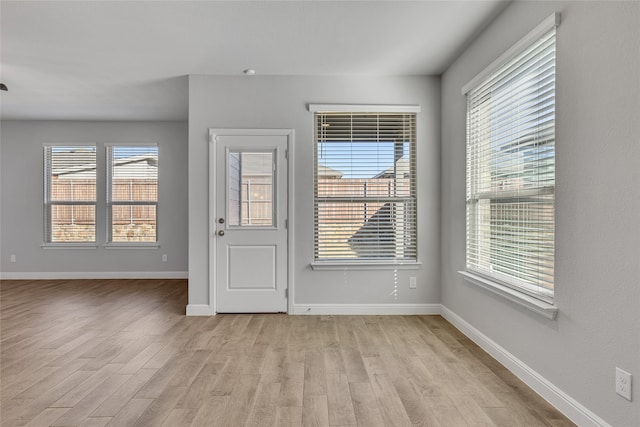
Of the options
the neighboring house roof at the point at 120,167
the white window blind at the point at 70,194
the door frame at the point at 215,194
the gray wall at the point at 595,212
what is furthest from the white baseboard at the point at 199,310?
the white window blind at the point at 70,194

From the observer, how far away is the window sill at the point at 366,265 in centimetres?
414

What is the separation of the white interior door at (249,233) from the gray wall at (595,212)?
2493 millimetres

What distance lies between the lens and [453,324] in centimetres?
376

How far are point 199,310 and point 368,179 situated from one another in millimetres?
2378

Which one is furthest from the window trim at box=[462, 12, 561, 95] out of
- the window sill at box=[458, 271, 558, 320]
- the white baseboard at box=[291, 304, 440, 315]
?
the white baseboard at box=[291, 304, 440, 315]

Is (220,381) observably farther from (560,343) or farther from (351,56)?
(351,56)

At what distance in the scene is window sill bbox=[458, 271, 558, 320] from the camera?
7.18 ft

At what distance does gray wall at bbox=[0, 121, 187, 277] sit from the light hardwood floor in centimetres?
229

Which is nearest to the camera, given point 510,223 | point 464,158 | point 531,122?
point 531,122

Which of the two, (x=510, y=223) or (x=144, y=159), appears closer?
(x=510, y=223)

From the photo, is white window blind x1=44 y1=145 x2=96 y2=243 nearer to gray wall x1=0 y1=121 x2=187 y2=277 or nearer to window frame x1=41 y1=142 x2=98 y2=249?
window frame x1=41 y1=142 x2=98 y2=249

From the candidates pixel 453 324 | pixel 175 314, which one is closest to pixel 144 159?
pixel 175 314

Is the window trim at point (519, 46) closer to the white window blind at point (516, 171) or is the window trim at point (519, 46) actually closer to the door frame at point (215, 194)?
the white window blind at point (516, 171)

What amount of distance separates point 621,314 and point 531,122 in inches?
50.7
